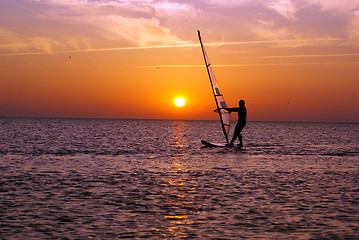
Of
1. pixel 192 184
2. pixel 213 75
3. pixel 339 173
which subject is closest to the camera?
pixel 192 184

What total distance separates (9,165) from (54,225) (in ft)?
43.8

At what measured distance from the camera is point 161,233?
9195 mm

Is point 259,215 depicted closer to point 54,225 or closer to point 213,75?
point 54,225

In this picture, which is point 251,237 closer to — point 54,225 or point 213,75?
point 54,225

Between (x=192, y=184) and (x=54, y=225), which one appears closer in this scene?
(x=54, y=225)

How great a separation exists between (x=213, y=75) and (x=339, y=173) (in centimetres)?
1549

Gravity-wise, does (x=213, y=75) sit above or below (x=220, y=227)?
above

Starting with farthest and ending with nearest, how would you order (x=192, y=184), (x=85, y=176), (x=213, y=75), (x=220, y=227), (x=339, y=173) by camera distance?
(x=213, y=75), (x=339, y=173), (x=85, y=176), (x=192, y=184), (x=220, y=227)

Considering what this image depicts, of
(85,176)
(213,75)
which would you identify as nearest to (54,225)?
(85,176)

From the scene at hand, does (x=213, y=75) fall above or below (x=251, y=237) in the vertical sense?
above

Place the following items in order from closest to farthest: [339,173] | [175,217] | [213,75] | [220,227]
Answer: [220,227], [175,217], [339,173], [213,75]

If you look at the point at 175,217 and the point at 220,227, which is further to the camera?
the point at 175,217

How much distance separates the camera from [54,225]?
386 inches

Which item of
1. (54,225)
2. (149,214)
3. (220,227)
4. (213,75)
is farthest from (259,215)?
(213,75)
